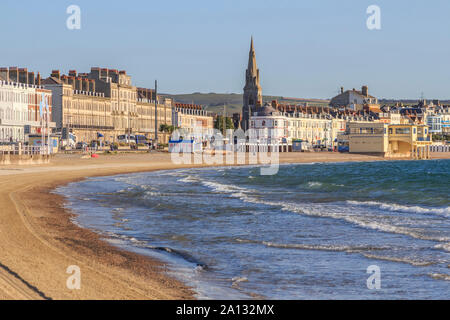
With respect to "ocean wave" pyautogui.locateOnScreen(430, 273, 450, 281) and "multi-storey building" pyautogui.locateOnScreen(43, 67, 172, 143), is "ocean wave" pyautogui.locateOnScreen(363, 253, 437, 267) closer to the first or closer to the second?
"ocean wave" pyautogui.locateOnScreen(430, 273, 450, 281)

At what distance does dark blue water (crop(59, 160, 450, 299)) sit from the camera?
14055 mm

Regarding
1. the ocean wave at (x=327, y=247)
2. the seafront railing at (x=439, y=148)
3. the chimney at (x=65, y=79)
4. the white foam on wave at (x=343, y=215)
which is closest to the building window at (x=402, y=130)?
the seafront railing at (x=439, y=148)

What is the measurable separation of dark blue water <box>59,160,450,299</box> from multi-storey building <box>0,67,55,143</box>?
196 ft

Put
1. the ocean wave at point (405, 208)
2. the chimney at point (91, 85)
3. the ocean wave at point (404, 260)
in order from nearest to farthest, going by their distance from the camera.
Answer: the ocean wave at point (404, 260)
the ocean wave at point (405, 208)
the chimney at point (91, 85)

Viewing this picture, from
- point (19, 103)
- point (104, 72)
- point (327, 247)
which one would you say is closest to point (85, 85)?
point (104, 72)

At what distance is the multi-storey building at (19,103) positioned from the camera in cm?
9562

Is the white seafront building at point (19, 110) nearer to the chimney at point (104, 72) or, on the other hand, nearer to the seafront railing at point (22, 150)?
the seafront railing at point (22, 150)

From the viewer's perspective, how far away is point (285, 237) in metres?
20.6

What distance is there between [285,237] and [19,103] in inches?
3310

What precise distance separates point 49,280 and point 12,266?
4.76ft

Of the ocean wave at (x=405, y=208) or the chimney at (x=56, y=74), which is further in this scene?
the chimney at (x=56, y=74)

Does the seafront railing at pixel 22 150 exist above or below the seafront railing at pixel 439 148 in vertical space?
above

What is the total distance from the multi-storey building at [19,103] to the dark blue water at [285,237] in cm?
5988

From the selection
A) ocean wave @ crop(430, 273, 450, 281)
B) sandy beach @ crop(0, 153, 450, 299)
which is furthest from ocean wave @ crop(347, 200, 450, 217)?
sandy beach @ crop(0, 153, 450, 299)
